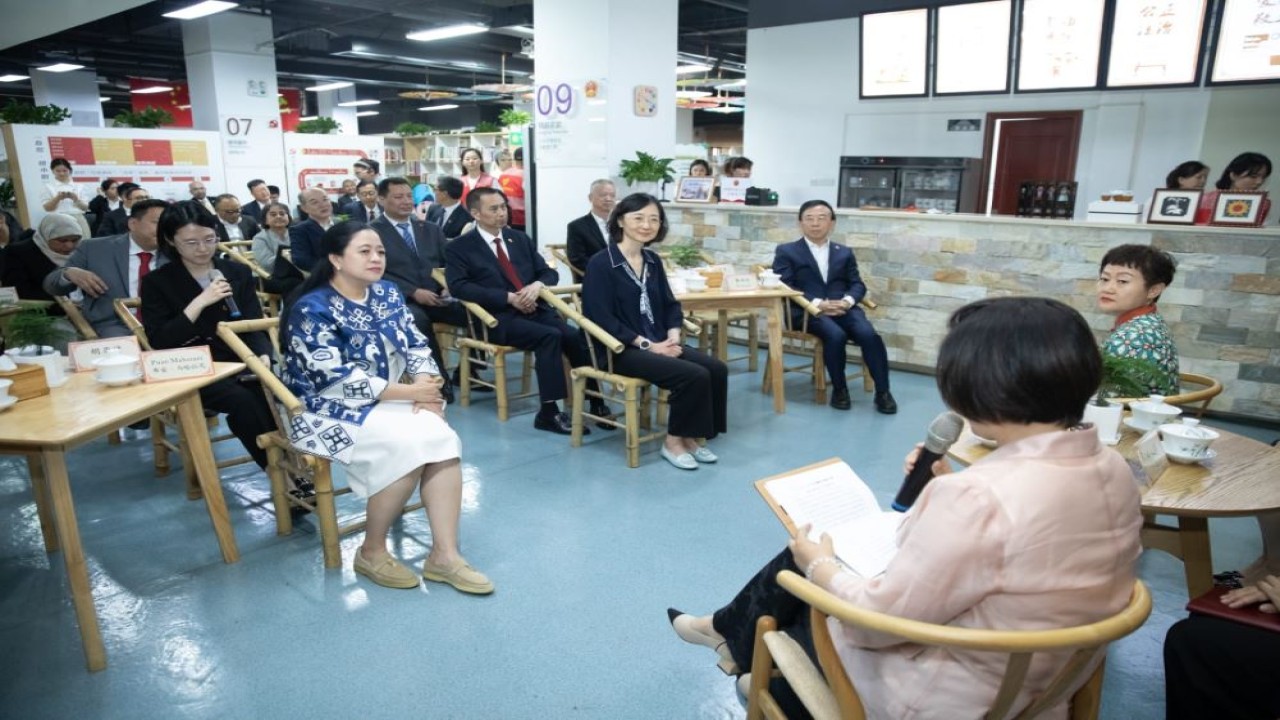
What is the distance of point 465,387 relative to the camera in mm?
4527

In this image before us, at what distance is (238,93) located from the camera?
1006 centimetres

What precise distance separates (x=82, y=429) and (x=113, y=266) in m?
2.08

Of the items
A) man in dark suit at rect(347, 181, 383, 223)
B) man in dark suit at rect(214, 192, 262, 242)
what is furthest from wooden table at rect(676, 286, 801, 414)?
man in dark suit at rect(214, 192, 262, 242)

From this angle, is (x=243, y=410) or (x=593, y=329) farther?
(x=593, y=329)

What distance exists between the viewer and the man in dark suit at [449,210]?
6168mm

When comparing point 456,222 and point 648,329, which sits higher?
point 456,222

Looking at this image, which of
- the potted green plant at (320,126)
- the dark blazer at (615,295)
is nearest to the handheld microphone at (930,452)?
the dark blazer at (615,295)

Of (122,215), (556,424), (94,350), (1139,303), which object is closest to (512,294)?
(556,424)

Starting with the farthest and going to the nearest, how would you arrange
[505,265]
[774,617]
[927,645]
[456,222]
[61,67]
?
[61,67] → [456,222] → [505,265] → [774,617] → [927,645]

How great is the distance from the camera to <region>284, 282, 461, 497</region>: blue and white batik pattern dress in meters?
2.50

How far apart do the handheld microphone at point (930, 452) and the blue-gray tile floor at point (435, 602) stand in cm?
80

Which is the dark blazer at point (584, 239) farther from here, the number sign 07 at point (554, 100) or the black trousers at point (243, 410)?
the black trousers at point (243, 410)

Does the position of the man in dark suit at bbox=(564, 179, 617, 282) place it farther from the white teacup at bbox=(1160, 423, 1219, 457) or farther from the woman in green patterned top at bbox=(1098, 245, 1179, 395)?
the white teacup at bbox=(1160, 423, 1219, 457)

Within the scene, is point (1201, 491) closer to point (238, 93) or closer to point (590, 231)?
point (590, 231)
